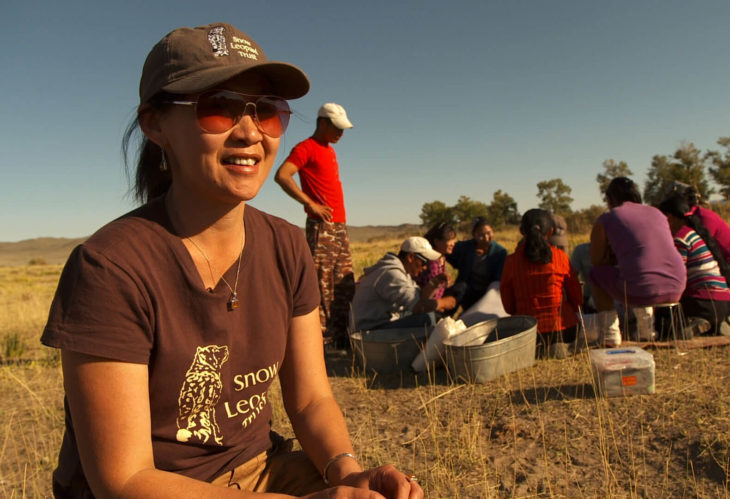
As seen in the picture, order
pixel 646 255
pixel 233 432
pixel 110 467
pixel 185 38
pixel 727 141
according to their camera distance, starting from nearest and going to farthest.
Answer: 1. pixel 110 467
2. pixel 185 38
3. pixel 233 432
4. pixel 646 255
5. pixel 727 141

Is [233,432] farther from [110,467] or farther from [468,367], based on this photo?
[468,367]

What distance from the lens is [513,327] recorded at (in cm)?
444

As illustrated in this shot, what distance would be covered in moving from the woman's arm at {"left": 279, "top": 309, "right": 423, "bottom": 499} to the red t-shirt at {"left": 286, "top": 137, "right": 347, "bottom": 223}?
354 cm

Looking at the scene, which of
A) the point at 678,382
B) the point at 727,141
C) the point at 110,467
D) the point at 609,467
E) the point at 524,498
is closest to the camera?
the point at 110,467

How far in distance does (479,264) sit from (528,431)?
119 inches

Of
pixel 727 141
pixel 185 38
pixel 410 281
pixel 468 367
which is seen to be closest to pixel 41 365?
pixel 410 281

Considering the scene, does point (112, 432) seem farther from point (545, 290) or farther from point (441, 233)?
point (441, 233)

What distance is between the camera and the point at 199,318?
1.34 m

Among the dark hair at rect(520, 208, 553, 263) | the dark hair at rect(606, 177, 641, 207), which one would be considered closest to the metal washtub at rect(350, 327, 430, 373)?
the dark hair at rect(520, 208, 553, 263)

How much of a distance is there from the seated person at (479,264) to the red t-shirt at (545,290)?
1.09 m

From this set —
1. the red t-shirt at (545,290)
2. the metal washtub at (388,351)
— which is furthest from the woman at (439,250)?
the metal washtub at (388,351)

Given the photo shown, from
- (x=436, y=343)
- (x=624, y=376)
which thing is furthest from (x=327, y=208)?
(x=624, y=376)

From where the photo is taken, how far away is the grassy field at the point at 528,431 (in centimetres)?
248

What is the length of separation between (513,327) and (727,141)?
1695 inches
